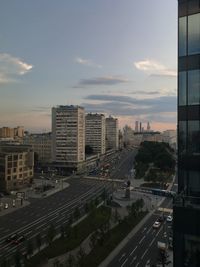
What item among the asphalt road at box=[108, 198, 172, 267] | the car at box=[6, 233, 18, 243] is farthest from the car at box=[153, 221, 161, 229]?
the car at box=[6, 233, 18, 243]

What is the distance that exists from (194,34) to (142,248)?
3313 cm

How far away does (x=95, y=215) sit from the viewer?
51.8 meters

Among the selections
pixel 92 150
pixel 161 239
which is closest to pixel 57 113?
pixel 92 150

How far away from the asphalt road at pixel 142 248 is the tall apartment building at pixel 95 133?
111409mm

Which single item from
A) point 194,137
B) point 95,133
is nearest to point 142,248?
point 194,137

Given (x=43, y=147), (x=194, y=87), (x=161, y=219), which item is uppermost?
(x=194, y=87)

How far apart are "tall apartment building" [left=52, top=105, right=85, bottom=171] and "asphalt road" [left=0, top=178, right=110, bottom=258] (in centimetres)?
3160

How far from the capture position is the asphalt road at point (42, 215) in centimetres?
4512

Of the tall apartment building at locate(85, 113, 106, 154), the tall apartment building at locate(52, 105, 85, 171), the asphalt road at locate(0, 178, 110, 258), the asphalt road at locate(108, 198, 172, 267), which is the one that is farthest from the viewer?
the tall apartment building at locate(85, 113, 106, 154)

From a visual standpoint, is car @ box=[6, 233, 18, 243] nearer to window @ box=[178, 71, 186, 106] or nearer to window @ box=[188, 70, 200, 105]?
window @ box=[178, 71, 186, 106]

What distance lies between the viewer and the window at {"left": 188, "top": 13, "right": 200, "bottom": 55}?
1179 cm

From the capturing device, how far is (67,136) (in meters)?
118

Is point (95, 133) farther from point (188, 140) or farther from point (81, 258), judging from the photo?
point (188, 140)

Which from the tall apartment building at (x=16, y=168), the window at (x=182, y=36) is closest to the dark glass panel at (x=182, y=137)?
the window at (x=182, y=36)
